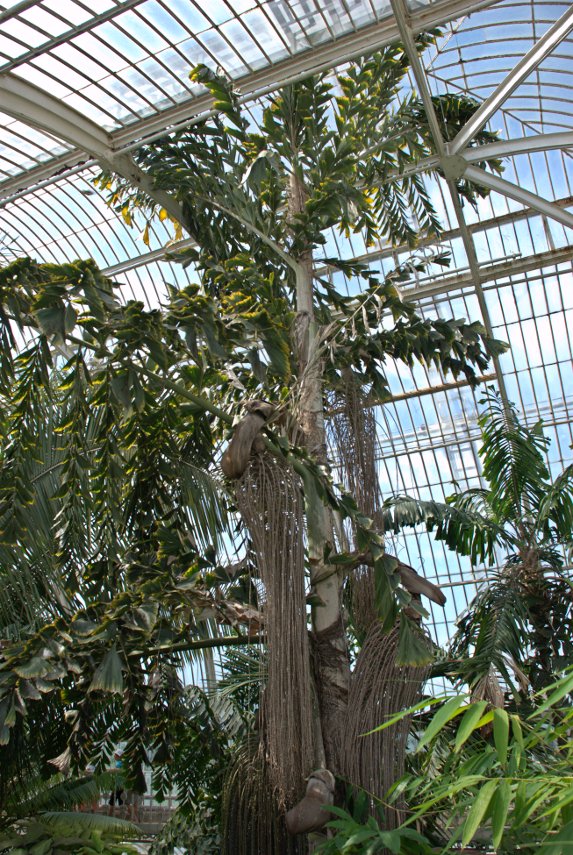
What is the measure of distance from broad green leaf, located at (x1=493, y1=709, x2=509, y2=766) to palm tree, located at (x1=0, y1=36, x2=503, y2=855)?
2.50 metres

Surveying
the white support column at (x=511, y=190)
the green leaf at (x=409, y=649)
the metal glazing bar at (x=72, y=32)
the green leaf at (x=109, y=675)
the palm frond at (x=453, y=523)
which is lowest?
the green leaf at (x=409, y=649)

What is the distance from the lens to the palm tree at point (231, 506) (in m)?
4.33

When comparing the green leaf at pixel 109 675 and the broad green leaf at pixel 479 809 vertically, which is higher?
the green leaf at pixel 109 675

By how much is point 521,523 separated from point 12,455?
612 centimetres

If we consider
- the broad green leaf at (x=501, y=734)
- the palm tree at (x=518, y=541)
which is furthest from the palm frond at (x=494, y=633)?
the broad green leaf at (x=501, y=734)

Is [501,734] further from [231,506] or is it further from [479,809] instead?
[231,506]

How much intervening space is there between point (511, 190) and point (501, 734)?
10081mm

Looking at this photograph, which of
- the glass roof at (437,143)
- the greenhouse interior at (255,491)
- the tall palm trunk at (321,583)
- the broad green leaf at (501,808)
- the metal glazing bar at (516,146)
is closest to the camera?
the broad green leaf at (501,808)

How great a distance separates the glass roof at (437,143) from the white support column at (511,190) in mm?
28

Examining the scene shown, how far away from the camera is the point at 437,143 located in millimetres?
9906

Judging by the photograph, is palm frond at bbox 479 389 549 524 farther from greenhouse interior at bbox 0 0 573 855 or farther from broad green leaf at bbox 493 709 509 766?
broad green leaf at bbox 493 709 509 766

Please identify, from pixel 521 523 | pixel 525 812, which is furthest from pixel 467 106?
pixel 525 812

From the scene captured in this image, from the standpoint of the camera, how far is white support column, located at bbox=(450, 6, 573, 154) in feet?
29.5

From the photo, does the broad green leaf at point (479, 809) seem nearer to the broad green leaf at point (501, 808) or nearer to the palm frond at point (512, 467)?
the broad green leaf at point (501, 808)
